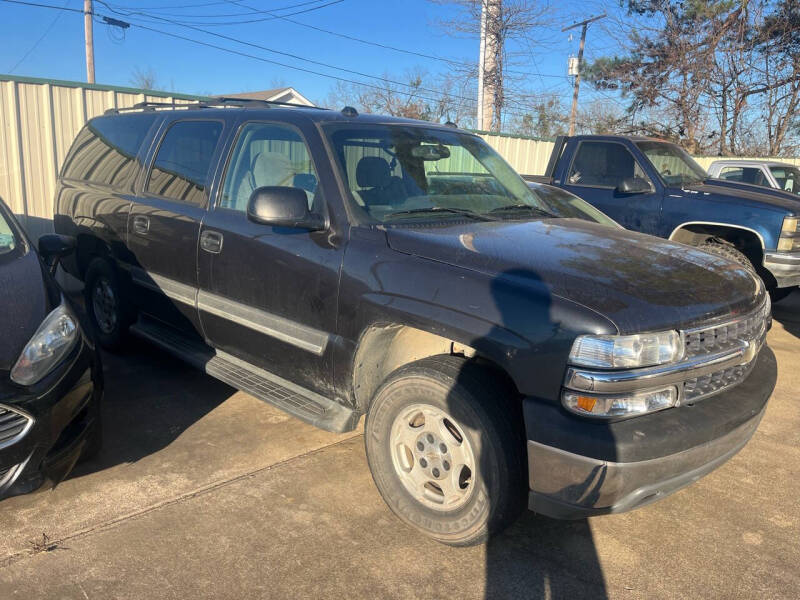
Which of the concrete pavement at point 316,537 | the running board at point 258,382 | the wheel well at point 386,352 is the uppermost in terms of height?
the wheel well at point 386,352

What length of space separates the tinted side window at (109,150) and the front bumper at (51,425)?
207cm

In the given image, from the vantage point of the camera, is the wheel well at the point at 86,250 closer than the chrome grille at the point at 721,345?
No

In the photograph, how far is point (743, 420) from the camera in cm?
270

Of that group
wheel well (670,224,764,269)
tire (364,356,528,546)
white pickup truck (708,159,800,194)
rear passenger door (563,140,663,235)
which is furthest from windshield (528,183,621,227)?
white pickup truck (708,159,800,194)

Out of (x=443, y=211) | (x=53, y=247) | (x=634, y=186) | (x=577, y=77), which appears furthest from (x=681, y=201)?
(x=577, y=77)

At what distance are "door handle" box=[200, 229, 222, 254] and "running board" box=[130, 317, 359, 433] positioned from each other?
2.19ft

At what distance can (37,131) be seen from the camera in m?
6.90

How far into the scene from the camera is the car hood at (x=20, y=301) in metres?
2.74

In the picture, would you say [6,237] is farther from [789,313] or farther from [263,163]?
[789,313]

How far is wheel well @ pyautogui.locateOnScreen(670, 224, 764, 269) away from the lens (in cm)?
676

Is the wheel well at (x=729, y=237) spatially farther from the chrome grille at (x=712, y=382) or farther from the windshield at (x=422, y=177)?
the chrome grille at (x=712, y=382)

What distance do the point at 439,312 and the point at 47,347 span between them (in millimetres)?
1775

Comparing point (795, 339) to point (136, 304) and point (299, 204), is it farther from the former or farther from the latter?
point (136, 304)

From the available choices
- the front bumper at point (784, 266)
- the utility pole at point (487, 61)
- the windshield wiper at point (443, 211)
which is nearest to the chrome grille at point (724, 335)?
the windshield wiper at point (443, 211)
